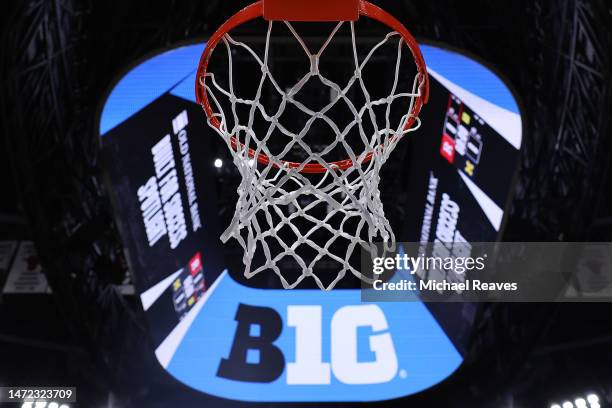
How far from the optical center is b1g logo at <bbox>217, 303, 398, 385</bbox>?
22.4ft

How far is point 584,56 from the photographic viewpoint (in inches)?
213

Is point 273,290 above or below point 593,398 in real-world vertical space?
above

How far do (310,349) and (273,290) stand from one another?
2.39 ft

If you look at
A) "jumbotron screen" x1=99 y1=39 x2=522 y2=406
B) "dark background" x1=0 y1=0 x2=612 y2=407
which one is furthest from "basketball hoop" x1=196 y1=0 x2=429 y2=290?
"jumbotron screen" x1=99 y1=39 x2=522 y2=406

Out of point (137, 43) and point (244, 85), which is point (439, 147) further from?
point (137, 43)

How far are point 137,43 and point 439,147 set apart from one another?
259 centimetres

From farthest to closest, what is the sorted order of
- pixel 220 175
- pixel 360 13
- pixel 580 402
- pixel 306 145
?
pixel 220 175 → pixel 580 402 → pixel 306 145 → pixel 360 13

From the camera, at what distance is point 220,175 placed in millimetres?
7188

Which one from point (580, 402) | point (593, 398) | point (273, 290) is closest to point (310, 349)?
Result: point (273, 290)

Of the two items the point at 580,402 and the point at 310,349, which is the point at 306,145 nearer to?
the point at 310,349

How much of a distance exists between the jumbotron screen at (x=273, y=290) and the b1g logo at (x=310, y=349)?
10 mm

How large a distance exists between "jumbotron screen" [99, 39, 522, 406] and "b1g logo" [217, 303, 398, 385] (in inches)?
0.4

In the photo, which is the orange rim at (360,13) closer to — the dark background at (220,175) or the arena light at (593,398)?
the dark background at (220,175)

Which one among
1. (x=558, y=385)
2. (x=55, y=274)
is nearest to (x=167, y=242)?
(x=55, y=274)
